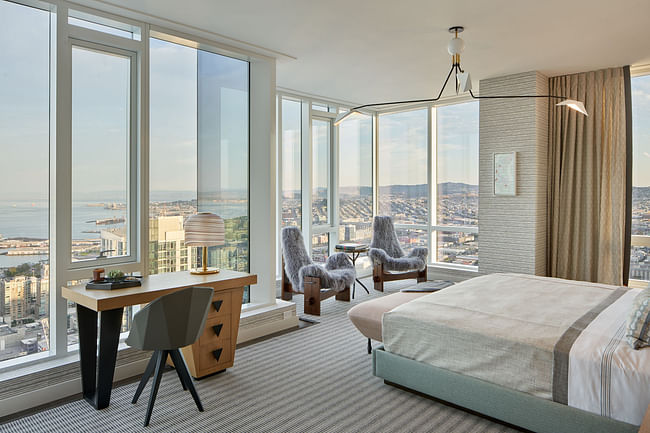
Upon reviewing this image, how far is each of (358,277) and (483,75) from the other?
3537mm

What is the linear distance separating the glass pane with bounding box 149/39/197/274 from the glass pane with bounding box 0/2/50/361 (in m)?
0.84

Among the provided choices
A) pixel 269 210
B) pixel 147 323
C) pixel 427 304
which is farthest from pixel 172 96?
pixel 427 304

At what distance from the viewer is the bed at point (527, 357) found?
7.04 ft

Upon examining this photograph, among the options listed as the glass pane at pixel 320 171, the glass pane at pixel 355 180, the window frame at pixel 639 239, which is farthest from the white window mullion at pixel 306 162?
the window frame at pixel 639 239

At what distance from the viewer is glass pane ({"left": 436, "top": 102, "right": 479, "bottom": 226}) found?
6.58 metres

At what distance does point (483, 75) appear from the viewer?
532 centimetres

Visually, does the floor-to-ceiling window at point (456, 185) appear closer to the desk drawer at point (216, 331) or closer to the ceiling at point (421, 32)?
the ceiling at point (421, 32)

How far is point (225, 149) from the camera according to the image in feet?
14.6

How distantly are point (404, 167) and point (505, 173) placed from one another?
2209 mm

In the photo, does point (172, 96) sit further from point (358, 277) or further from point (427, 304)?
point (358, 277)

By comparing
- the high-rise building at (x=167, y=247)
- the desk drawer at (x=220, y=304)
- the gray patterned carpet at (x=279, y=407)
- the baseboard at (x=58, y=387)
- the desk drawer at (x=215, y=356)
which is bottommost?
the gray patterned carpet at (x=279, y=407)

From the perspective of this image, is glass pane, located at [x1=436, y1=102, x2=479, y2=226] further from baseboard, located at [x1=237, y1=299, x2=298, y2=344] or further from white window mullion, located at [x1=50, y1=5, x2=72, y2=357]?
white window mullion, located at [x1=50, y1=5, x2=72, y2=357]

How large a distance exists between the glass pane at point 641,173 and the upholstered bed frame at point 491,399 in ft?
12.1

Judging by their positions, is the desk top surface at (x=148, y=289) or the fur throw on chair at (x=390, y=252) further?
the fur throw on chair at (x=390, y=252)
